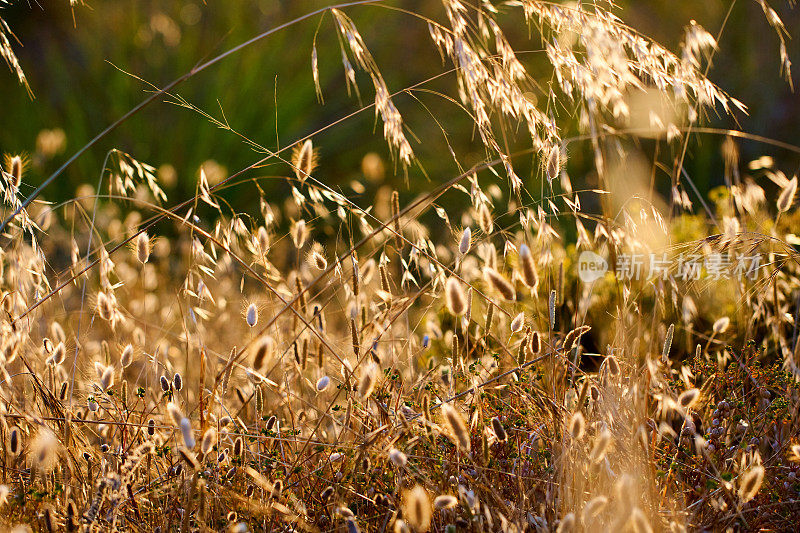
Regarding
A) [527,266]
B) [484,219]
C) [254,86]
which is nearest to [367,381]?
[527,266]

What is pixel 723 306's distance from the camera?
7.94ft

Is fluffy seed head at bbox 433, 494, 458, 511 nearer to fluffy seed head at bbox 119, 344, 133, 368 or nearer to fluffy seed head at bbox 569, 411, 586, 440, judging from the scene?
fluffy seed head at bbox 569, 411, 586, 440

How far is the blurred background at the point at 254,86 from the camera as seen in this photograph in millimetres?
5117

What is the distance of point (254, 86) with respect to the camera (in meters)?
5.18

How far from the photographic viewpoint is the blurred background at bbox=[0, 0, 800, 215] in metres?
5.12

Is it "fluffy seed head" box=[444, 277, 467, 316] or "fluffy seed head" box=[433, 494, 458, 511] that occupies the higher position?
"fluffy seed head" box=[444, 277, 467, 316]

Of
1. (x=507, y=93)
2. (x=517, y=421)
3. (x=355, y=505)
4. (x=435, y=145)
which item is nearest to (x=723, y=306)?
(x=517, y=421)

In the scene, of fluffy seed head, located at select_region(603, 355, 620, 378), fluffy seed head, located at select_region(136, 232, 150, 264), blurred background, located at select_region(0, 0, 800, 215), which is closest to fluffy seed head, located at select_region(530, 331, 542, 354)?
fluffy seed head, located at select_region(603, 355, 620, 378)

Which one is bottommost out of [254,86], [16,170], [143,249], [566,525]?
[254,86]

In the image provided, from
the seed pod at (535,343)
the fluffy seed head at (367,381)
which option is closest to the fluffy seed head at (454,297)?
the fluffy seed head at (367,381)

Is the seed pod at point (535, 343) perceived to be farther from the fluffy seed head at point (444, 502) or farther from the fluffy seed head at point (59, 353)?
the fluffy seed head at point (59, 353)

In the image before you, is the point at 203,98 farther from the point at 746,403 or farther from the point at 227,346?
the point at 746,403

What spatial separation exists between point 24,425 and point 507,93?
3.87 ft

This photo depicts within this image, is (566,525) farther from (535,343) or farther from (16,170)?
(16,170)
